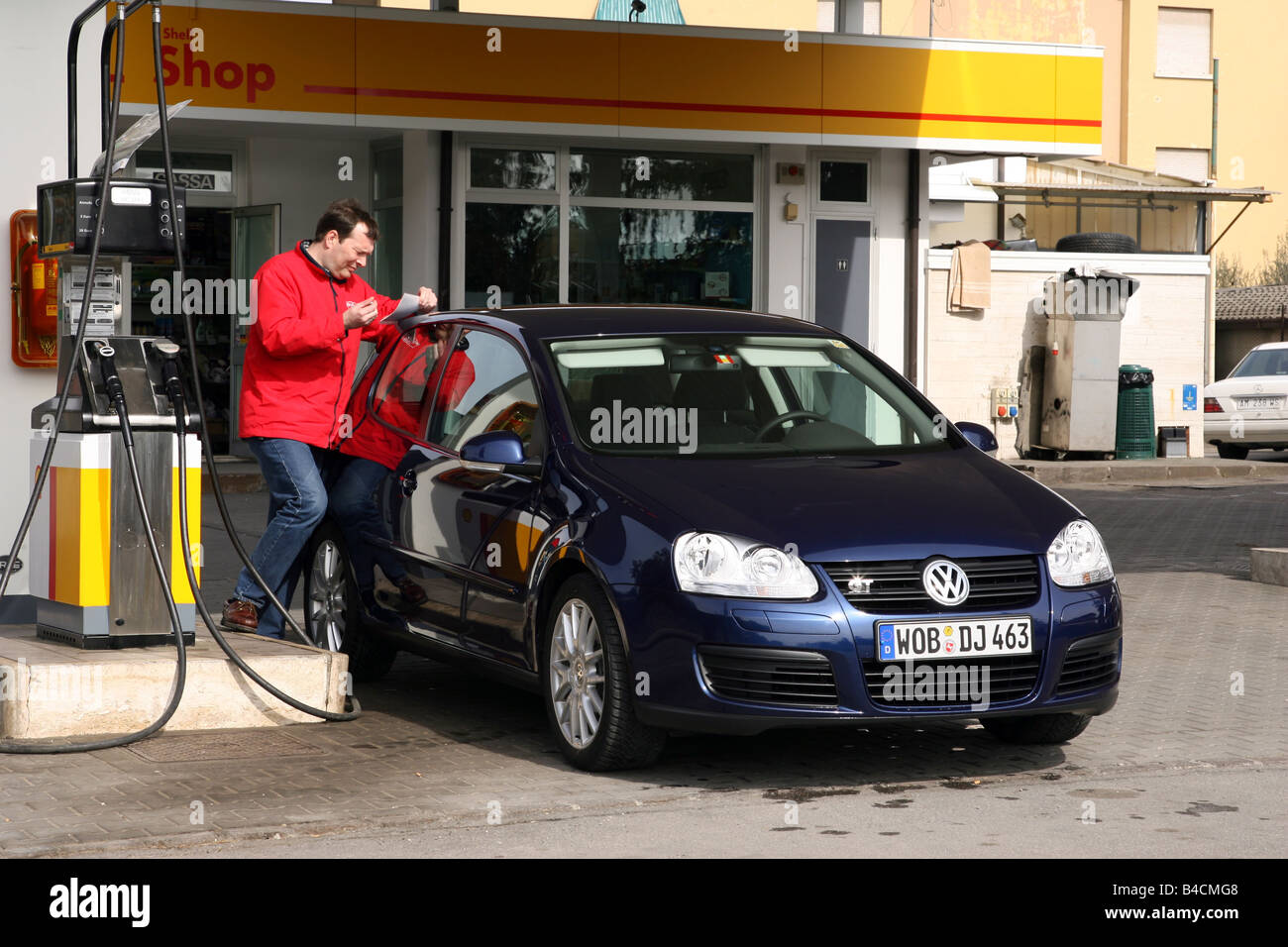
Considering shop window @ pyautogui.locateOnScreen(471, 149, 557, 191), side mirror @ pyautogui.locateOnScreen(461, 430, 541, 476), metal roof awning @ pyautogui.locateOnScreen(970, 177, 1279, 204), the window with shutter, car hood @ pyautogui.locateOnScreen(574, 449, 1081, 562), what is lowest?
car hood @ pyautogui.locateOnScreen(574, 449, 1081, 562)

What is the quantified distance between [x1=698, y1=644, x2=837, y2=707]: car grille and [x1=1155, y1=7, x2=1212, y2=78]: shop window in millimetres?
45833

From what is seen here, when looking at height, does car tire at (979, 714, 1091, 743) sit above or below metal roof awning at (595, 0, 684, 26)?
below

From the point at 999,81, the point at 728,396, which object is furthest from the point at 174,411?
the point at 999,81

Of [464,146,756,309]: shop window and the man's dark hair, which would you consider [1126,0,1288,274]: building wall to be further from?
the man's dark hair

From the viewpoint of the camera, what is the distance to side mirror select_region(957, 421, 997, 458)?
24.3 ft

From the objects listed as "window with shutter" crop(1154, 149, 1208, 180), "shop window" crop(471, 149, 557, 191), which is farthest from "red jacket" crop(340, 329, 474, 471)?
"window with shutter" crop(1154, 149, 1208, 180)

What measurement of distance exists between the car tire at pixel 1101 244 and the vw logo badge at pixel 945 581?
18580mm

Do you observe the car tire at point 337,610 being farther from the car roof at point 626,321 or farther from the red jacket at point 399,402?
the car roof at point 626,321

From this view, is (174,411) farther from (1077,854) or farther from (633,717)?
(1077,854)

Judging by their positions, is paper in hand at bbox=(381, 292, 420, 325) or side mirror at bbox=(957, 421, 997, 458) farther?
Result: paper in hand at bbox=(381, 292, 420, 325)

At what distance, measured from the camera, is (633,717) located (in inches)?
243
